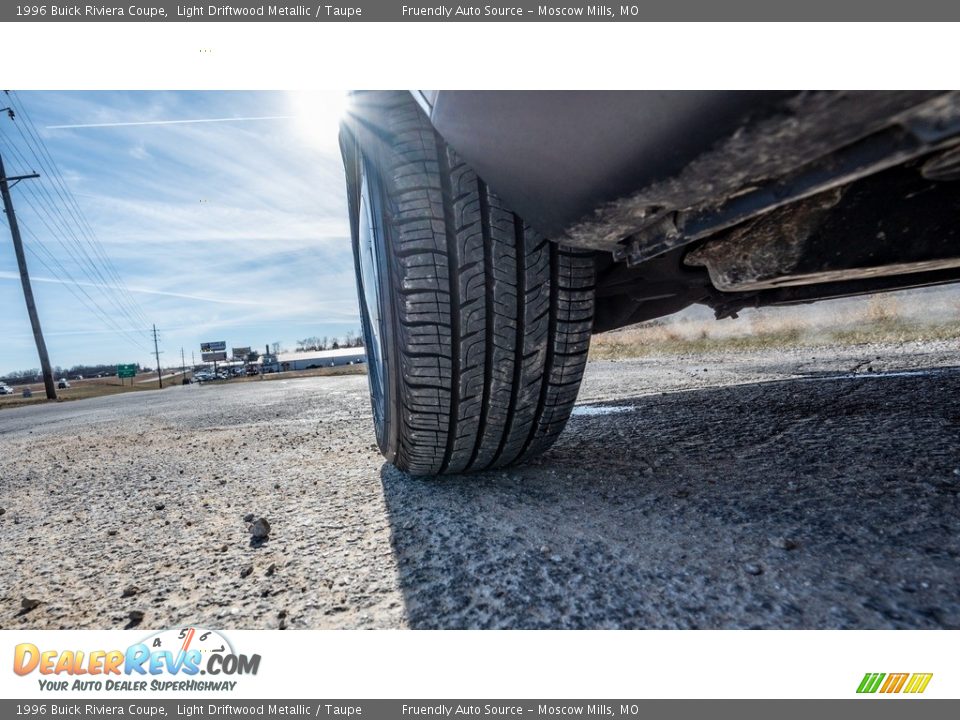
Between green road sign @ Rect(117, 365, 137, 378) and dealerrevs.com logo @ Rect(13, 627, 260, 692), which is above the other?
dealerrevs.com logo @ Rect(13, 627, 260, 692)

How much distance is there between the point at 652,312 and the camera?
1.74 meters

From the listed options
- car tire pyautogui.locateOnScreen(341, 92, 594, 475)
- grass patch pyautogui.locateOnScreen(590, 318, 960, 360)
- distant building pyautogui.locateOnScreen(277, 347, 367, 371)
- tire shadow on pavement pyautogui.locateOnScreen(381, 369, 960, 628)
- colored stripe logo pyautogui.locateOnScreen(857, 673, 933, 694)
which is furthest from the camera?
distant building pyautogui.locateOnScreen(277, 347, 367, 371)

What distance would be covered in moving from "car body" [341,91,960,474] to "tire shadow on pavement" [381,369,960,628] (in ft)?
0.69

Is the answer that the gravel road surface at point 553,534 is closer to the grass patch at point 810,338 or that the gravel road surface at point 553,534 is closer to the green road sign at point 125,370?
the grass patch at point 810,338

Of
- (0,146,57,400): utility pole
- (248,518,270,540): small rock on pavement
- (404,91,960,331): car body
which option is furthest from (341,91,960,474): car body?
(0,146,57,400): utility pole

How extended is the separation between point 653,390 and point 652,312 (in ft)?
4.50

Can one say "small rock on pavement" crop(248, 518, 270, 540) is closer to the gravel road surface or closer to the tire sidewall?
the gravel road surface

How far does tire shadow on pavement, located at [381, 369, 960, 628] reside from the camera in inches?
26.4

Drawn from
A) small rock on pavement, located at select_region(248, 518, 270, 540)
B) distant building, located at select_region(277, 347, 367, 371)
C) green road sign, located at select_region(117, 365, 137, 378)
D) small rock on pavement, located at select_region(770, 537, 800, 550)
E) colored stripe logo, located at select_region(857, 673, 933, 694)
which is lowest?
distant building, located at select_region(277, 347, 367, 371)

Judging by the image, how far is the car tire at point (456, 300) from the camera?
99 centimetres

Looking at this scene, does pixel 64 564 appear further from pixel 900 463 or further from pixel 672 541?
pixel 900 463

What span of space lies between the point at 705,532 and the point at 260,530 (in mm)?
934

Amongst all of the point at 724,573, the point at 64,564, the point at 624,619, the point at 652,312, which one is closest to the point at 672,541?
the point at 724,573

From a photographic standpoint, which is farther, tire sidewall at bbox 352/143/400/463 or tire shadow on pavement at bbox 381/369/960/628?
tire sidewall at bbox 352/143/400/463
